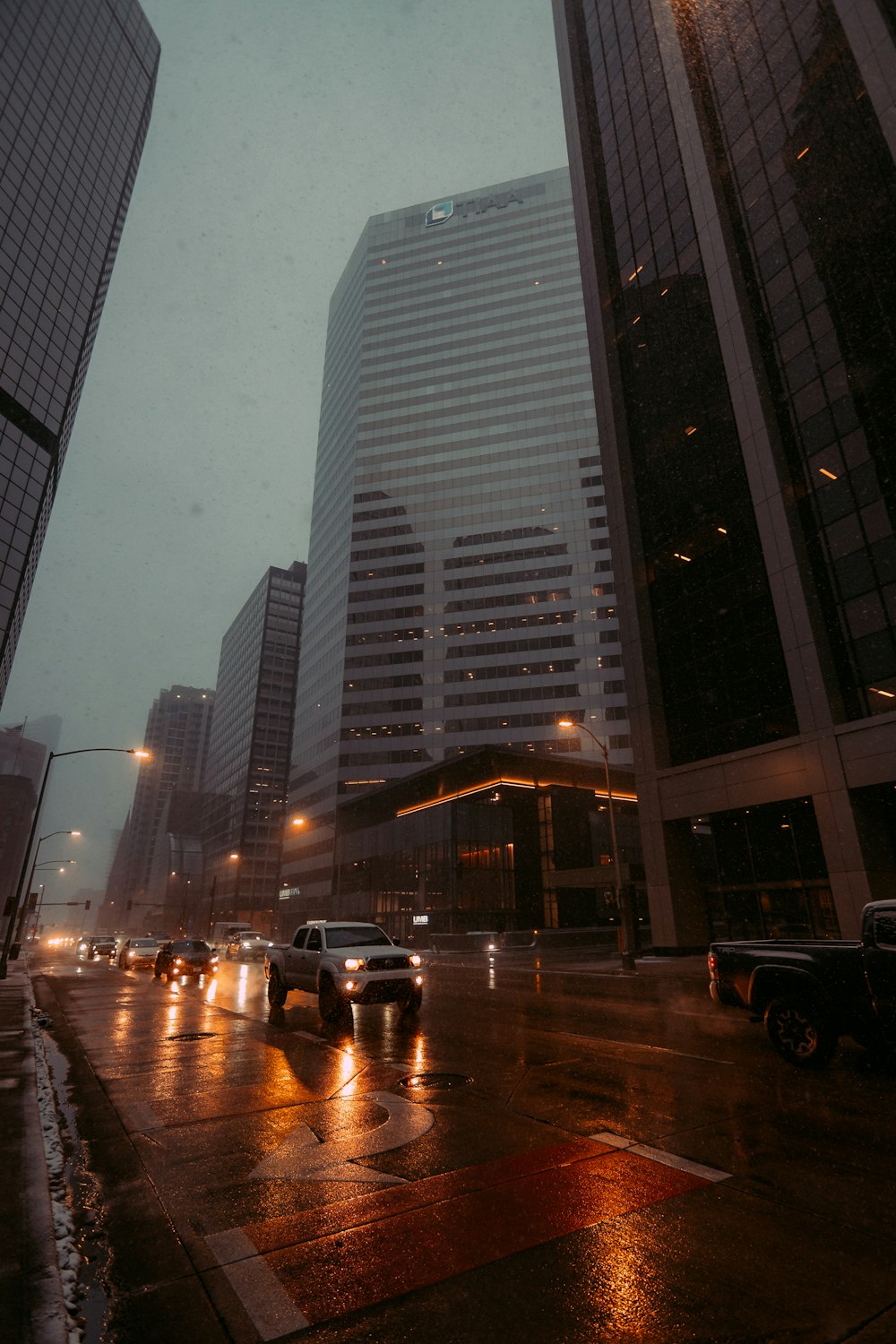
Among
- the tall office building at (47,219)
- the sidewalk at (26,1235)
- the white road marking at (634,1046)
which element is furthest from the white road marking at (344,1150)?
the tall office building at (47,219)

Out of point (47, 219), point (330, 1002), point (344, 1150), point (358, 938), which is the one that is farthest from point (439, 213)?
point (344, 1150)

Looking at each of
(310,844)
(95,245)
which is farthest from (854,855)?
(95,245)

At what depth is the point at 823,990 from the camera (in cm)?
786

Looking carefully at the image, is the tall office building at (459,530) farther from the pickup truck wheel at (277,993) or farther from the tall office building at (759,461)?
the pickup truck wheel at (277,993)

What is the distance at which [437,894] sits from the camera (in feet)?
179

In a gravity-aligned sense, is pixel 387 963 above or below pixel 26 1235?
above

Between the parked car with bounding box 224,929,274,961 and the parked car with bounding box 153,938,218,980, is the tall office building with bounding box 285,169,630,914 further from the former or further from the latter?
the parked car with bounding box 153,938,218,980

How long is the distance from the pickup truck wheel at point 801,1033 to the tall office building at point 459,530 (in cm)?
6795

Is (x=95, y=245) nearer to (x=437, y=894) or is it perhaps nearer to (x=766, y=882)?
(x=437, y=894)

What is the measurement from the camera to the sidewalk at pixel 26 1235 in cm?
278

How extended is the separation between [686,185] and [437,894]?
51725 millimetres

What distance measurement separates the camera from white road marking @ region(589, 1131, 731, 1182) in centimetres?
457

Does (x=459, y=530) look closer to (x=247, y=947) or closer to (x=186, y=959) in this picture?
(x=247, y=947)

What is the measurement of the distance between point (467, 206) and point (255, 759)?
393 ft
